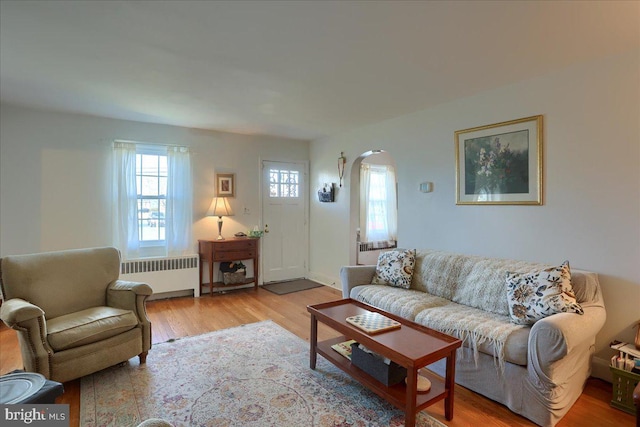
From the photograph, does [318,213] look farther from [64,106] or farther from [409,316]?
[64,106]

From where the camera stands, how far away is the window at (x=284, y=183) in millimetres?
5320

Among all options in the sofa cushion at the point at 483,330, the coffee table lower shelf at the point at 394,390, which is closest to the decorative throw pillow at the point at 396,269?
the sofa cushion at the point at 483,330

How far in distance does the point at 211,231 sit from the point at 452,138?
3.48 m

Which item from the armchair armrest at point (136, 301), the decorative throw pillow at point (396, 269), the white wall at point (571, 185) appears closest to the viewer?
the white wall at point (571, 185)

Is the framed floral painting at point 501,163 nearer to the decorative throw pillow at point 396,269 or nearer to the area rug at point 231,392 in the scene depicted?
the decorative throw pillow at point 396,269

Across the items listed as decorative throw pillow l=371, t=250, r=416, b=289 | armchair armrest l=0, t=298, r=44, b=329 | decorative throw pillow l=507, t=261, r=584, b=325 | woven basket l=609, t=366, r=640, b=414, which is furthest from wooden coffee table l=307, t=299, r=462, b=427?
armchair armrest l=0, t=298, r=44, b=329

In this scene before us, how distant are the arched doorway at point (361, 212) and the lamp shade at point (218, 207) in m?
1.84

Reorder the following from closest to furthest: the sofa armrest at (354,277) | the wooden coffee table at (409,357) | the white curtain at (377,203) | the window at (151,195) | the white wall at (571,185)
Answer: the wooden coffee table at (409,357) → the white wall at (571,185) → the sofa armrest at (354,277) → the window at (151,195) → the white curtain at (377,203)

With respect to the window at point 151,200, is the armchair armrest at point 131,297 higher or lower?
lower

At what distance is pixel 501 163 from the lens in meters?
3.01

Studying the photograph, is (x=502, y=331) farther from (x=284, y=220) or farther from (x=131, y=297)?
(x=284, y=220)

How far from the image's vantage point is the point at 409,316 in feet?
8.60

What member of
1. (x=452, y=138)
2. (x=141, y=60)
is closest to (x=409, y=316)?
(x=452, y=138)

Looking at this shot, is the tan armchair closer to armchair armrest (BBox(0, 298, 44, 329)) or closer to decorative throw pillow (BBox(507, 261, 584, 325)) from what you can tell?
armchair armrest (BBox(0, 298, 44, 329))
